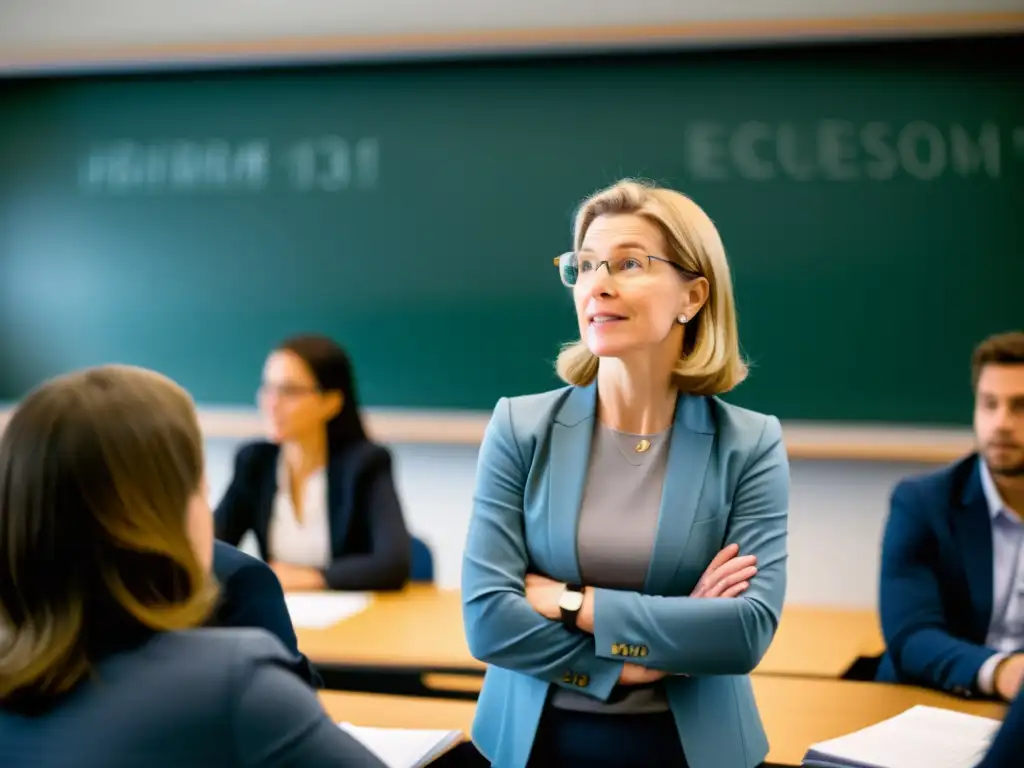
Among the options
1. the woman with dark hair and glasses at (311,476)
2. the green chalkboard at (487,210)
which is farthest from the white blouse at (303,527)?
the green chalkboard at (487,210)

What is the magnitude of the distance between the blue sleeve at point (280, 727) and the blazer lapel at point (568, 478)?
683mm

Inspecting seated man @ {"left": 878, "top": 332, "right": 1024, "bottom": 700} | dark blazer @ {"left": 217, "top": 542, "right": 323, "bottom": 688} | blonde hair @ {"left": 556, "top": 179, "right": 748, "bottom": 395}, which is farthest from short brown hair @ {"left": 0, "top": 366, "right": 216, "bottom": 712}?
seated man @ {"left": 878, "top": 332, "right": 1024, "bottom": 700}

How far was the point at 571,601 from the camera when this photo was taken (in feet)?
5.29

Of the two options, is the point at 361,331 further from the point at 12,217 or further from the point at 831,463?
the point at 831,463

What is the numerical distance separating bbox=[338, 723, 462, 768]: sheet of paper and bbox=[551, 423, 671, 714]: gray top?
0.72ft

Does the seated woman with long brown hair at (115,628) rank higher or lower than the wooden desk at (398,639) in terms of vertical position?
higher

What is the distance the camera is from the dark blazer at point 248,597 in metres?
1.26

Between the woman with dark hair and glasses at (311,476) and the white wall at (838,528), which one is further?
the white wall at (838,528)

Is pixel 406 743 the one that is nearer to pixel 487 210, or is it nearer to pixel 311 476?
pixel 311 476

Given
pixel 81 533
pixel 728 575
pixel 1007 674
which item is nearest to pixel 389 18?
pixel 728 575

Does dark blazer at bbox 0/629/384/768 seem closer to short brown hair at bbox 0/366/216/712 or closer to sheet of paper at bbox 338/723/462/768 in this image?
short brown hair at bbox 0/366/216/712

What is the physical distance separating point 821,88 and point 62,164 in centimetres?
321

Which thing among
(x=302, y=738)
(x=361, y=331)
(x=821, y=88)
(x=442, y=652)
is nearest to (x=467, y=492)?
(x=361, y=331)

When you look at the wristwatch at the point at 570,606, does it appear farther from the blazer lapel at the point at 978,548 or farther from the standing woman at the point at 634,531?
the blazer lapel at the point at 978,548
